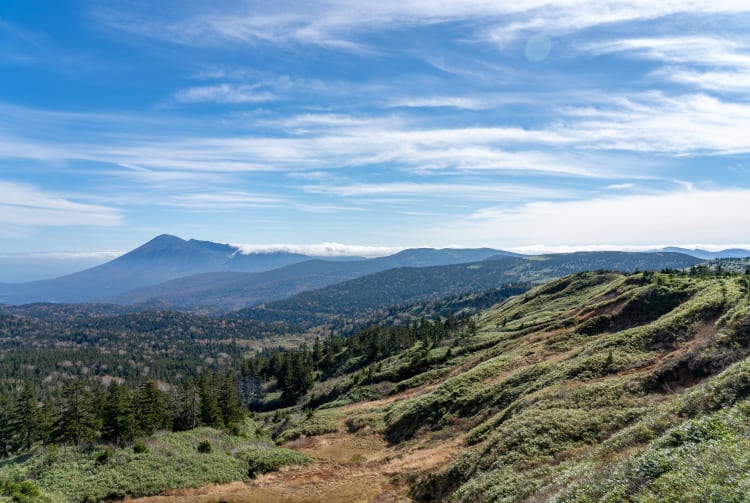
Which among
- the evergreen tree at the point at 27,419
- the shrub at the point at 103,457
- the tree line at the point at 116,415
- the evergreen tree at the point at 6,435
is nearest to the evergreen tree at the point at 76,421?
the tree line at the point at 116,415

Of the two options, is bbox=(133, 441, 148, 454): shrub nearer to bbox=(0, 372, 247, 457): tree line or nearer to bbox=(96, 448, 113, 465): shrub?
bbox=(96, 448, 113, 465): shrub

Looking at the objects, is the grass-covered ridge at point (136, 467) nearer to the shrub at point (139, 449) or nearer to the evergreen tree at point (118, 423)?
the shrub at point (139, 449)

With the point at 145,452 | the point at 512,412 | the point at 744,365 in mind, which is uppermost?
the point at 744,365

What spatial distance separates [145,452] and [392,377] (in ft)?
179

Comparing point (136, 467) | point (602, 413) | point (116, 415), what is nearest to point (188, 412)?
point (116, 415)

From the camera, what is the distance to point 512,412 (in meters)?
34.8

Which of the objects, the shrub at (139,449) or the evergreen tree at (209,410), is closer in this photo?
the shrub at (139,449)

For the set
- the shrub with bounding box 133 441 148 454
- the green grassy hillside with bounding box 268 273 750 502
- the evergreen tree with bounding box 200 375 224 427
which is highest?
the green grassy hillside with bounding box 268 273 750 502

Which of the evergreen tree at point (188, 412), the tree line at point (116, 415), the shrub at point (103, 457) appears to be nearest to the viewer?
the shrub at point (103, 457)

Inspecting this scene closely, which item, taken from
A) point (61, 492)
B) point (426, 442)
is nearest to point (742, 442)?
point (426, 442)

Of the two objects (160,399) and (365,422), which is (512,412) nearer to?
(365,422)

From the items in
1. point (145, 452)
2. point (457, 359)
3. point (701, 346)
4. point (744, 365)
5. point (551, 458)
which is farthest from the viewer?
point (457, 359)

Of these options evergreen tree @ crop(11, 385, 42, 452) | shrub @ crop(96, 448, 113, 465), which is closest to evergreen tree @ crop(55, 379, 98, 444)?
shrub @ crop(96, 448, 113, 465)

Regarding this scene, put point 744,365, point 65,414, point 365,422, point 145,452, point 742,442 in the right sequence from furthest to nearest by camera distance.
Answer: point 365,422 → point 65,414 → point 145,452 → point 744,365 → point 742,442
